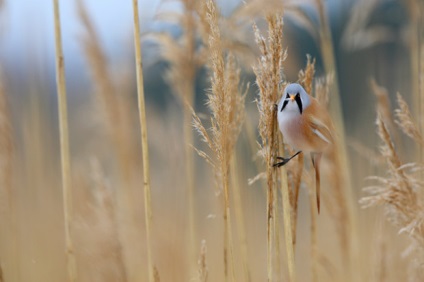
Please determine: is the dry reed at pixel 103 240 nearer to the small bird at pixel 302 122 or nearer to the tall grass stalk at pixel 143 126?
the tall grass stalk at pixel 143 126

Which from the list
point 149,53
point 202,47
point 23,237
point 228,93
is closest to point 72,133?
point 23,237

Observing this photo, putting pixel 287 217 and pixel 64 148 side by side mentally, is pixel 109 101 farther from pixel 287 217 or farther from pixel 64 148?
pixel 287 217

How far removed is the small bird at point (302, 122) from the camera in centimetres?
120

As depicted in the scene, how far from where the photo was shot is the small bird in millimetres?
1199

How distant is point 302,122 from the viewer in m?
1.23

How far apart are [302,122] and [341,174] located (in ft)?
2.40

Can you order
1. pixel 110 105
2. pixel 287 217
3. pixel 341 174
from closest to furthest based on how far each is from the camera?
1. pixel 287 217
2. pixel 341 174
3. pixel 110 105

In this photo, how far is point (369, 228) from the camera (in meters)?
2.80

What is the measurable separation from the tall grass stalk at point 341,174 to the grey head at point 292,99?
67 centimetres

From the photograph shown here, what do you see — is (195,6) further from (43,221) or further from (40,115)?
(43,221)

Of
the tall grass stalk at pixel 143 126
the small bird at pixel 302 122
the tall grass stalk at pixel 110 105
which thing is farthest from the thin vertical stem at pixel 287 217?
the tall grass stalk at pixel 110 105

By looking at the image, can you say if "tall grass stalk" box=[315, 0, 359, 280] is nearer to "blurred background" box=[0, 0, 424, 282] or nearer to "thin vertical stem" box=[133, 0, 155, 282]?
"blurred background" box=[0, 0, 424, 282]

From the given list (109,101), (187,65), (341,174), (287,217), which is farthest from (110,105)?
(287,217)

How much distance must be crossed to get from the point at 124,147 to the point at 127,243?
23.8 inches
